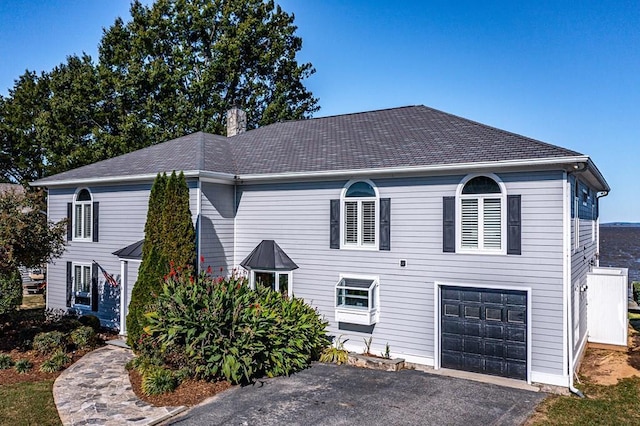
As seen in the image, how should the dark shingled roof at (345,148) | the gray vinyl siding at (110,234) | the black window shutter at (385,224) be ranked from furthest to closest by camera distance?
the gray vinyl siding at (110,234)
the black window shutter at (385,224)
the dark shingled roof at (345,148)

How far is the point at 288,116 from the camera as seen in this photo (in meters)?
28.8

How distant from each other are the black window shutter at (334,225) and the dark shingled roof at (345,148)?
0.94 m

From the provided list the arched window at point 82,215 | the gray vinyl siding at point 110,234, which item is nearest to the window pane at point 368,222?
the gray vinyl siding at point 110,234

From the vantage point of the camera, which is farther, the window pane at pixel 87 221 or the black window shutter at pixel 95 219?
the window pane at pixel 87 221

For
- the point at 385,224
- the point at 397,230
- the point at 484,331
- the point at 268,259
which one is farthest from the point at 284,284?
the point at 484,331

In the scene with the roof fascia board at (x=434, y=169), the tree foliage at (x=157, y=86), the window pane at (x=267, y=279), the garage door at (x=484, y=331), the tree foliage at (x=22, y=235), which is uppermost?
the tree foliage at (x=157, y=86)

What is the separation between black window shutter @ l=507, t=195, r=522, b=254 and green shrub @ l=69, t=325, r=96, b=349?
10.5m

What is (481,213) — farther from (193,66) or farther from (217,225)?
(193,66)

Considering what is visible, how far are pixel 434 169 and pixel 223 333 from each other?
5.57 m

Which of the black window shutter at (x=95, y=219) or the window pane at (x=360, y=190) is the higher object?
the window pane at (x=360, y=190)

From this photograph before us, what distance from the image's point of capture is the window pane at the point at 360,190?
1075cm

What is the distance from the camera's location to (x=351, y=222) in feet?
36.0

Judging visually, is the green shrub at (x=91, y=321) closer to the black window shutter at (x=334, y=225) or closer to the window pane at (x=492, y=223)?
the black window shutter at (x=334, y=225)

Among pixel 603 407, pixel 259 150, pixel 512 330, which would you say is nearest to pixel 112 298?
pixel 259 150
